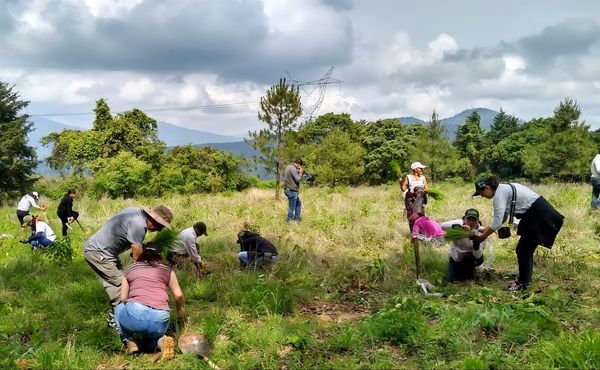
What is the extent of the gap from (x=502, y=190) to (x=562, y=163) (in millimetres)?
25630

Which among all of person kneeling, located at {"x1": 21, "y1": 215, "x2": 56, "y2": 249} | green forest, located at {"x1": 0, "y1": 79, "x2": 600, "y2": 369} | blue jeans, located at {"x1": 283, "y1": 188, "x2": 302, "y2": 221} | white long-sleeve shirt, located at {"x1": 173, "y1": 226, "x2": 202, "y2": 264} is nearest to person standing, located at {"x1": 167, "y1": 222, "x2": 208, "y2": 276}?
white long-sleeve shirt, located at {"x1": 173, "y1": 226, "x2": 202, "y2": 264}

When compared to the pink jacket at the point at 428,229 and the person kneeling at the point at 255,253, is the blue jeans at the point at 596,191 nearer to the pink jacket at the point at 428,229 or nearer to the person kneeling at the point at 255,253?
the pink jacket at the point at 428,229

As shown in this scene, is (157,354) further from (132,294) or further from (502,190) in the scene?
(502,190)

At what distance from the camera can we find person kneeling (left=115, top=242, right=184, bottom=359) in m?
4.15

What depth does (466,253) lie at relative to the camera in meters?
6.44

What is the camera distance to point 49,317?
17.7 feet

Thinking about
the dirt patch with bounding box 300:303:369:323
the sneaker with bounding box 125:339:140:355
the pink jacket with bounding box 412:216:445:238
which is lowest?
the dirt patch with bounding box 300:303:369:323

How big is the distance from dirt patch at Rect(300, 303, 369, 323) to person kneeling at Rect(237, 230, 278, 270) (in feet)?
5.28

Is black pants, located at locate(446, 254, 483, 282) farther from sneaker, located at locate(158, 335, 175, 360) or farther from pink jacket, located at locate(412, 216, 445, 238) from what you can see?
sneaker, located at locate(158, 335, 175, 360)

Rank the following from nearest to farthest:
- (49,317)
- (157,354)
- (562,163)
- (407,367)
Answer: (407,367) → (157,354) → (49,317) → (562,163)

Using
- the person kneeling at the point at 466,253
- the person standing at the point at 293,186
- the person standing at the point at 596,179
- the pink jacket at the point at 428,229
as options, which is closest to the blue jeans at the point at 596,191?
the person standing at the point at 596,179

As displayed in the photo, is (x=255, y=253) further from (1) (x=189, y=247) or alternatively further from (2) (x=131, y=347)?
(2) (x=131, y=347)

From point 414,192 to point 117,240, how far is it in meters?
5.05

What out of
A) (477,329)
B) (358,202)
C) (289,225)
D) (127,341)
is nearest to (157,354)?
(127,341)
